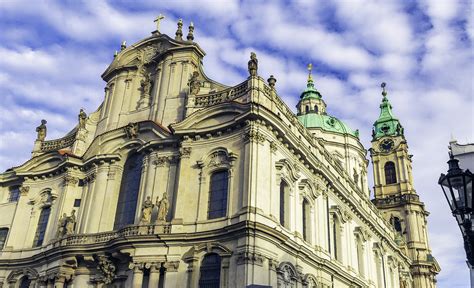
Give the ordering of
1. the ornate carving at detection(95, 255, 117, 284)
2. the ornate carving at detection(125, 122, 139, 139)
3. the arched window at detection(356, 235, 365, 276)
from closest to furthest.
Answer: the ornate carving at detection(95, 255, 117, 284)
the ornate carving at detection(125, 122, 139, 139)
the arched window at detection(356, 235, 365, 276)

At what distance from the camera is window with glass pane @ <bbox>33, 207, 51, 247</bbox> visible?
1252 inches

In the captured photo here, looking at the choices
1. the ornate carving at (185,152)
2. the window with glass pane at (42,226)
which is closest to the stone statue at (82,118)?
the window with glass pane at (42,226)

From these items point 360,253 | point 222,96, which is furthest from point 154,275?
point 360,253

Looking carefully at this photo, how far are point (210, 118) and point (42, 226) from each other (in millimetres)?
13947

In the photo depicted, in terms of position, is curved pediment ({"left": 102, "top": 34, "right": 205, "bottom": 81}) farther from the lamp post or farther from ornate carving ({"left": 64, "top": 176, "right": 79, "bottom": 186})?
the lamp post

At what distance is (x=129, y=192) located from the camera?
29.9 metres

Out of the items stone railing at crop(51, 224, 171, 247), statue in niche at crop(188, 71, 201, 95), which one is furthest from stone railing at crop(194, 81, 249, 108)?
stone railing at crop(51, 224, 171, 247)

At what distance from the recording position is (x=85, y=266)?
91.8ft

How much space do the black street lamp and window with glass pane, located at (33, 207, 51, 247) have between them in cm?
2880

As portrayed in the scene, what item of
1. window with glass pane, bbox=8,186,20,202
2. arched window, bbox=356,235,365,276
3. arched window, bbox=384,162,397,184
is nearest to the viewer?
window with glass pane, bbox=8,186,20,202

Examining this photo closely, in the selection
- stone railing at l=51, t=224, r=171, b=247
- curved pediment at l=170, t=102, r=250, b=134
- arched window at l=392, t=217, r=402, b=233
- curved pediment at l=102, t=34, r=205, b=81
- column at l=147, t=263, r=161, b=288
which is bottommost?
column at l=147, t=263, r=161, b=288

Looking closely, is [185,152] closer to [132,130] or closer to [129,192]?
[132,130]

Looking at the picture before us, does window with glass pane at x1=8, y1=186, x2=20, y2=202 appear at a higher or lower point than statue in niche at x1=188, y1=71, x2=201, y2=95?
lower

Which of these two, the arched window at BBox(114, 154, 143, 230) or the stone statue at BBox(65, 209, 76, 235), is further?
the stone statue at BBox(65, 209, 76, 235)
